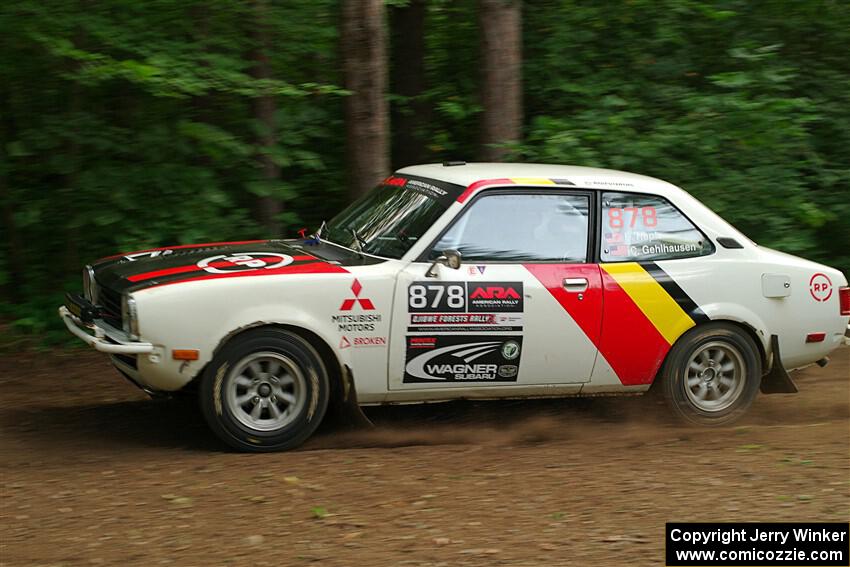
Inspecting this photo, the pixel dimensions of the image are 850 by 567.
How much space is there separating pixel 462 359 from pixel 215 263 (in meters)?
1.65

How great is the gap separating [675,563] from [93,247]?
271 inches

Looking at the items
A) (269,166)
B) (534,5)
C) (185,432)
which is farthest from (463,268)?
(534,5)

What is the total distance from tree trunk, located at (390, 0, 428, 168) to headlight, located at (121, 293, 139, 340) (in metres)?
6.23

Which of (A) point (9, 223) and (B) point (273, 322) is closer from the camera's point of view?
(B) point (273, 322)

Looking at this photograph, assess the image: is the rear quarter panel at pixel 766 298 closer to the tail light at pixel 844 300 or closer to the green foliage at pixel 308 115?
the tail light at pixel 844 300

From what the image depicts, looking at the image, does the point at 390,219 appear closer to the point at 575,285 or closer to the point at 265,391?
the point at 575,285

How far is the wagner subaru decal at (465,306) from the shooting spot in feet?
20.9

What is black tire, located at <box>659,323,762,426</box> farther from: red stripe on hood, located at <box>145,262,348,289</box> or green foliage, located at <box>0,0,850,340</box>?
green foliage, located at <box>0,0,850,340</box>

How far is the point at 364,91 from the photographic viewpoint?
9.20 meters

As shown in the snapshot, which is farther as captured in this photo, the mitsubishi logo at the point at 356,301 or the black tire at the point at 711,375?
the black tire at the point at 711,375

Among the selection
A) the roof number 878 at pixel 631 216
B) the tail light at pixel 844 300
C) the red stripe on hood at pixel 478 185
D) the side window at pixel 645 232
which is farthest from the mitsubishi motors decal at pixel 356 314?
the tail light at pixel 844 300

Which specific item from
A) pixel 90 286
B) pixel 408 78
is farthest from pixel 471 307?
pixel 408 78

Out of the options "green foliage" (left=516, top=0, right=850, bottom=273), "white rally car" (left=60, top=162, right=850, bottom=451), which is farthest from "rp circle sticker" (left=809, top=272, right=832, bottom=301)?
"green foliage" (left=516, top=0, right=850, bottom=273)

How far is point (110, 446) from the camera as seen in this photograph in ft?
21.0
